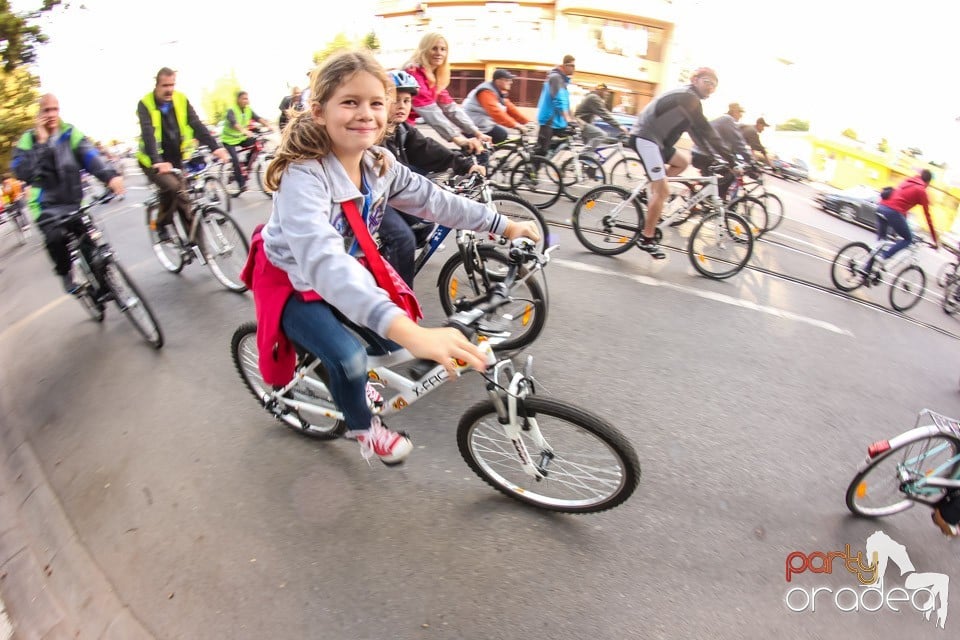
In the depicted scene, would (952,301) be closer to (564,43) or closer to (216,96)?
(564,43)

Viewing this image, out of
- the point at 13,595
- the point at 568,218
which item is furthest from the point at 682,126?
the point at 13,595

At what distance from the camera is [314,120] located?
1.91 meters

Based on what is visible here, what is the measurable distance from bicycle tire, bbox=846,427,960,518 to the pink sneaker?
243 cm

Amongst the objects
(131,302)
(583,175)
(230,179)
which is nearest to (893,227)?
(583,175)

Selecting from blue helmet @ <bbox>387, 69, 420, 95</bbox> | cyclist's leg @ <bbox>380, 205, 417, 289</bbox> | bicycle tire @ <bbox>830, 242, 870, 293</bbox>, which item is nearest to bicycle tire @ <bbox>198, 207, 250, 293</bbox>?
cyclist's leg @ <bbox>380, 205, 417, 289</bbox>

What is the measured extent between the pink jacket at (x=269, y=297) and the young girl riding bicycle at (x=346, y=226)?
19 mm

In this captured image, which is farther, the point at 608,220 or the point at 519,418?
the point at 608,220

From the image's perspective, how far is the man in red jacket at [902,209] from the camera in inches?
253

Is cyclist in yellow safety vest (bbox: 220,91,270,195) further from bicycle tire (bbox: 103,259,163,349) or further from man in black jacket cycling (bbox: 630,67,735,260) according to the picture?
man in black jacket cycling (bbox: 630,67,735,260)

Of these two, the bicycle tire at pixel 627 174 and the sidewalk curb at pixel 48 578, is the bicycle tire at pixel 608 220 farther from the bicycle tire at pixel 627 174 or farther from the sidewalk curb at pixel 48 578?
the sidewalk curb at pixel 48 578

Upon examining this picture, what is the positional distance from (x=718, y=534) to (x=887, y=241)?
598 cm

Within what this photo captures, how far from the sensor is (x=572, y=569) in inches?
92.4

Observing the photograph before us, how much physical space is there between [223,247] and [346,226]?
151 inches

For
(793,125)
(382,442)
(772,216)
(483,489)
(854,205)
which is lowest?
(793,125)
